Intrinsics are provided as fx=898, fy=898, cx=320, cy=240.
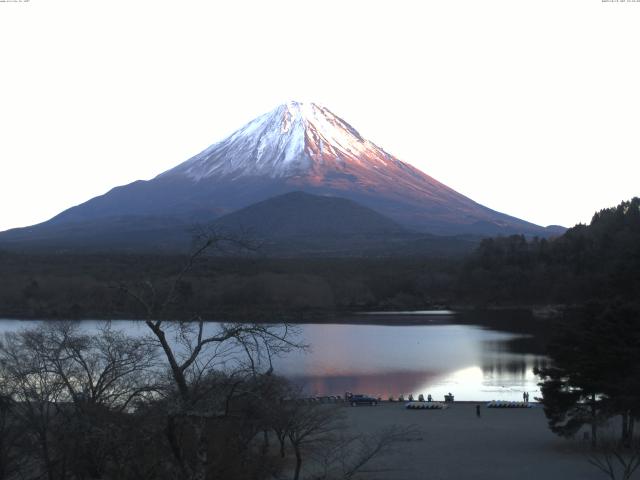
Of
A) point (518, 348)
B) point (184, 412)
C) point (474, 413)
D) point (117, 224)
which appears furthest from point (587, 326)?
point (117, 224)

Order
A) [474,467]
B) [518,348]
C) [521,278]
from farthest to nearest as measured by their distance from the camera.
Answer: [521,278] < [518,348] < [474,467]

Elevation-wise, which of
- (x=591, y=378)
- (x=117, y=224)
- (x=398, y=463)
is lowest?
(x=398, y=463)

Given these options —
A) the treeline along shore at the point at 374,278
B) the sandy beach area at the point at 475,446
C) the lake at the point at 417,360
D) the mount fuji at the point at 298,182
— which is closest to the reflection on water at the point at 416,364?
the lake at the point at 417,360

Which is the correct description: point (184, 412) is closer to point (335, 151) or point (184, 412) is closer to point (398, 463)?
point (398, 463)

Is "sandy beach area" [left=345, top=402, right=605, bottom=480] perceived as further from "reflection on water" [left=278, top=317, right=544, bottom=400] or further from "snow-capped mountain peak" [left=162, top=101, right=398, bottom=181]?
"snow-capped mountain peak" [left=162, top=101, right=398, bottom=181]

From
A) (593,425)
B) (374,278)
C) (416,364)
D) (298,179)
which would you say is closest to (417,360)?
(416,364)

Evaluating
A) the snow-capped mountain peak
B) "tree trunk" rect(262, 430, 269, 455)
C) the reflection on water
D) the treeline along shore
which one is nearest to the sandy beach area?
"tree trunk" rect(262, 430, 269, 455)

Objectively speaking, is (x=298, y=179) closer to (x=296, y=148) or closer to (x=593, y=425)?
(x=296, y=148)
